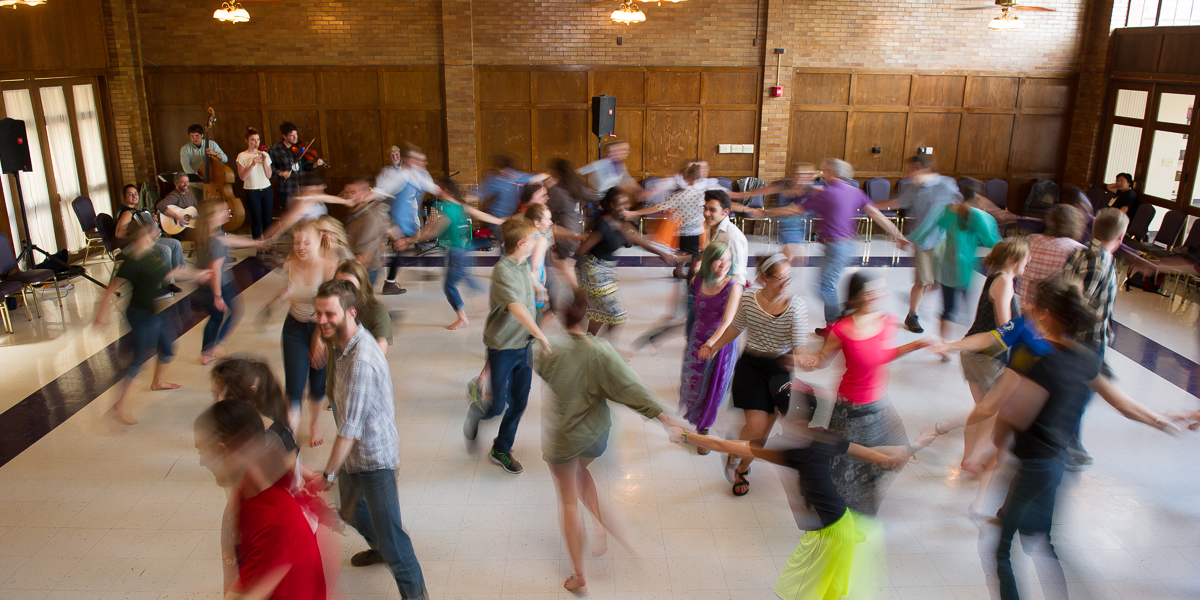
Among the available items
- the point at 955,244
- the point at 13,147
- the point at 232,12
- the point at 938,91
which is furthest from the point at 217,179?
the point at 938,91

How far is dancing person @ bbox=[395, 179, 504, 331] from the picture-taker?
6.85 metres

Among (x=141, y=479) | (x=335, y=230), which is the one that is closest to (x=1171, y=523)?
(x=335, y=230)

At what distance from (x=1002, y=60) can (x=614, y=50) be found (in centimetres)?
574

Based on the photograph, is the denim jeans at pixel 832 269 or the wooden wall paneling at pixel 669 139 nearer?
the denim jeans at pixel 832 269

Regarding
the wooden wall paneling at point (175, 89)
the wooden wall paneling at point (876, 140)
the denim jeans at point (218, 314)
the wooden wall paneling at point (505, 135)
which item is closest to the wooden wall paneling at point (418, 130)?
the wooden wall paneling at point (505, 135)

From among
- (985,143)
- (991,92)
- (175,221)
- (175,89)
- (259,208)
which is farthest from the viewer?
(985,143)

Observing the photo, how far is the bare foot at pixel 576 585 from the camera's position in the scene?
374 centimetres

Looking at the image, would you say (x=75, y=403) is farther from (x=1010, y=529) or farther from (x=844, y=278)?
(x=844, y=278)

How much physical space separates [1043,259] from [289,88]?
10.1 metres

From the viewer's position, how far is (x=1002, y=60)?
1177 cm

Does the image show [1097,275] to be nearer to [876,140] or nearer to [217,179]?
[876,140]

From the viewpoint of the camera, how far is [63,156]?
10062 millimetres

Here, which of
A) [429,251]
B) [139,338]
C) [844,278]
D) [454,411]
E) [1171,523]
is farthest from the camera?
[429,251]

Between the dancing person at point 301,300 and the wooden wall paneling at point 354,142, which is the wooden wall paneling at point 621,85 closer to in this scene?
the wooden wall paneling at point 354,142
